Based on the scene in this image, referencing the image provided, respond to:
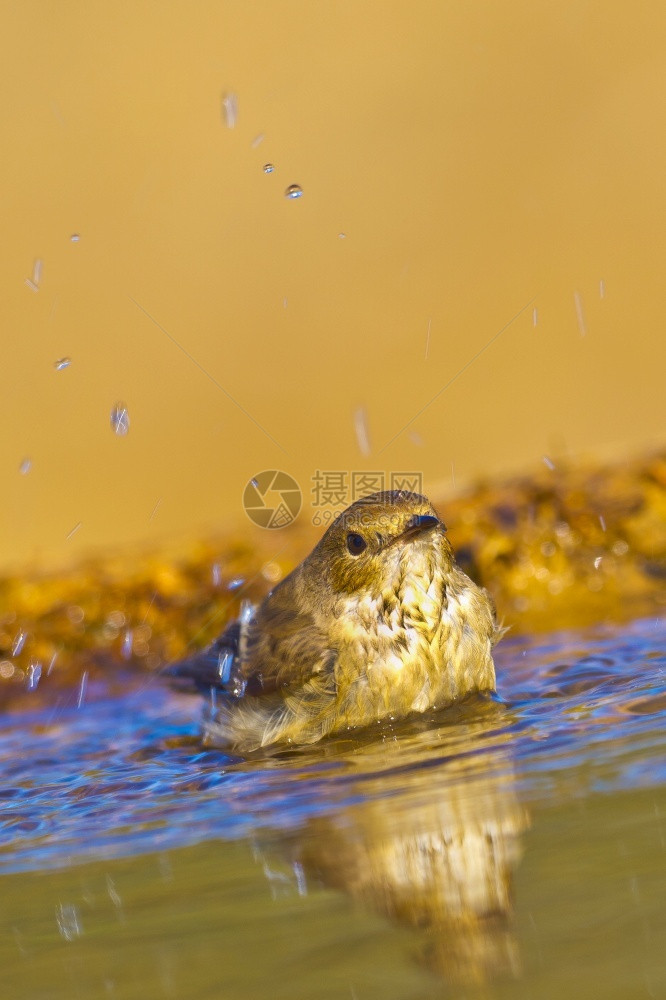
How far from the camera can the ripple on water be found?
3340 mm

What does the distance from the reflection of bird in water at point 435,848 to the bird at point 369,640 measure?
2.54 ft

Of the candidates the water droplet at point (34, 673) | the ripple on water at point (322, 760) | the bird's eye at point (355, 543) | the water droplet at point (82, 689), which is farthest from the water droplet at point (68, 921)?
the water droplet at point (34, 673)

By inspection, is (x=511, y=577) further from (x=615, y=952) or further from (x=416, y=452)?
(x=416, y=452)

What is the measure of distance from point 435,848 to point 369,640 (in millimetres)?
2032

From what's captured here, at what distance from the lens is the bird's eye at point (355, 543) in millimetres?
4965

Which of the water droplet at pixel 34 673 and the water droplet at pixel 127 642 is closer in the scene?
the water droplet at pixel 34 673

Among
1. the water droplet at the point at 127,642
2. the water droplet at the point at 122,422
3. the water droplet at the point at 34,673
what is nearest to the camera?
the water droplet at the point at 34,673

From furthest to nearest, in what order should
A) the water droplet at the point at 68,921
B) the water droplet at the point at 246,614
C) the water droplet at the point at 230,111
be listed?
the water droplet at the point at 230,111 → the water droplet at the point at 246,614 → the water droplet at the point at 68,921

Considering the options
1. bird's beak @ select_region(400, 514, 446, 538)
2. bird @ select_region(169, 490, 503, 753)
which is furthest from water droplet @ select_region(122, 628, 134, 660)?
bird's beak @ select_region(400, 514, 446, 538)

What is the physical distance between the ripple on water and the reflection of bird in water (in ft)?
0.08

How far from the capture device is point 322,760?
4199 millimetres

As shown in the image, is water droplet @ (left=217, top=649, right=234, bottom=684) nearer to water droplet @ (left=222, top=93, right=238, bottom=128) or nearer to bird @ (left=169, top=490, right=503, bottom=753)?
bird @ (left=169, top=490, right=503, bottom=753)

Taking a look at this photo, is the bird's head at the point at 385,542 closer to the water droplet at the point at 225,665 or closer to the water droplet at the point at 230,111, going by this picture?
the water droplet at the point at 225,665

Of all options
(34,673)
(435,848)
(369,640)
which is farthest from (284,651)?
(34,673)
